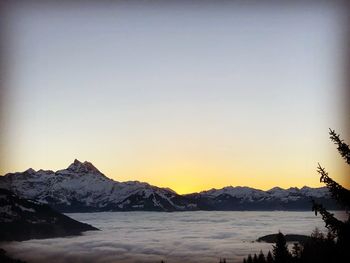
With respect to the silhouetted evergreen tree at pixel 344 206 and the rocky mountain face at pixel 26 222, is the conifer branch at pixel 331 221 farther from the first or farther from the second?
the rocky mountain face at pixel 26 222

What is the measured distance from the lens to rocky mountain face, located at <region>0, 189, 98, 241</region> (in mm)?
91700

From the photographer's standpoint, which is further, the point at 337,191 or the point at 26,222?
the point at 26,222

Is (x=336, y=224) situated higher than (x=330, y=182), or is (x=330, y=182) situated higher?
(x=330, y=182)

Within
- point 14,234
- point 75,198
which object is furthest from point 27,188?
point 14,234

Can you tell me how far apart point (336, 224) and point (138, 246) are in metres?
55.1

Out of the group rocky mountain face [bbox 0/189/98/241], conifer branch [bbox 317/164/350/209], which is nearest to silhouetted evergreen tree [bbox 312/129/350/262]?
conifer branch [bbox 317/164/350/209]

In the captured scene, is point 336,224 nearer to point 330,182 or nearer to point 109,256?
point 330,182

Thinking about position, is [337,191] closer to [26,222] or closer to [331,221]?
[331,221]

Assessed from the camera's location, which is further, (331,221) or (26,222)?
(26,222)

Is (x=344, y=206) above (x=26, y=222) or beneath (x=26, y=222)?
above

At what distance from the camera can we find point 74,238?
3268 inches

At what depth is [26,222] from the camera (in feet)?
358

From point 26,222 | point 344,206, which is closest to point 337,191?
point 344,206

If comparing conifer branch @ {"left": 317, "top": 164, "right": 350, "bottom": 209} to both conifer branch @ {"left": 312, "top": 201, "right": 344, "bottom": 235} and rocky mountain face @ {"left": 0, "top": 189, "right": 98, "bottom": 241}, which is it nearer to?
conifer branch @ {"left": 312, "top": 201, "right": 344, "bottom": 235}
